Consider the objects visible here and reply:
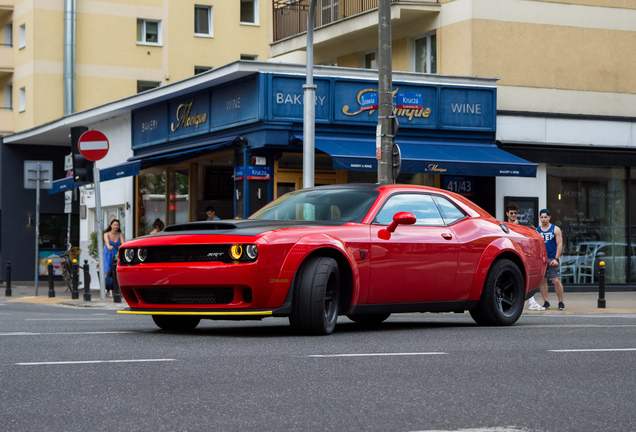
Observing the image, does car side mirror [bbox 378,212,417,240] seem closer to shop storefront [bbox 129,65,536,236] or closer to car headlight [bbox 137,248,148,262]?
car headlight [bbox 137,248,148,262]

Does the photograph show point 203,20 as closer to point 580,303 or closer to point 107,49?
point 107,49

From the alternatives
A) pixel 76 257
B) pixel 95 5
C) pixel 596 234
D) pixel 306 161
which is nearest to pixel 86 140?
pixel 306 161

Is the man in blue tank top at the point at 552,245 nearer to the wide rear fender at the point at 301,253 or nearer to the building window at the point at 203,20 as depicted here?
the wide rear fender at the point at 301,253

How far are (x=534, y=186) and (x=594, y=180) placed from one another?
1632 mm

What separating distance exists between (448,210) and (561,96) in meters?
14.0

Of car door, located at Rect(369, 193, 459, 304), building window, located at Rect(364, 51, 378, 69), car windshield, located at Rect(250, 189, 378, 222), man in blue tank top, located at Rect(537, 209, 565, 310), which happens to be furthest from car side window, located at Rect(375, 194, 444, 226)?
building window, located at Rect(364, 51, 378, 69)

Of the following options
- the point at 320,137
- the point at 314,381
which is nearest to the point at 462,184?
the point at 320,137

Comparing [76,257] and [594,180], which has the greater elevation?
[594,180]

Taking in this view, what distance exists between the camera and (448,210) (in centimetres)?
1145

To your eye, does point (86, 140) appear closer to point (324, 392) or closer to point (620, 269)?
point (620, 269)

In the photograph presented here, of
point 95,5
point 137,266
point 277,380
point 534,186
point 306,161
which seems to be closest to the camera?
point 277,380

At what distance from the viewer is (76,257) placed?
90.3ft

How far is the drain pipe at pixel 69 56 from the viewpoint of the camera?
139 ft

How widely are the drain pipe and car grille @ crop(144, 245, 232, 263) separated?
111ft
